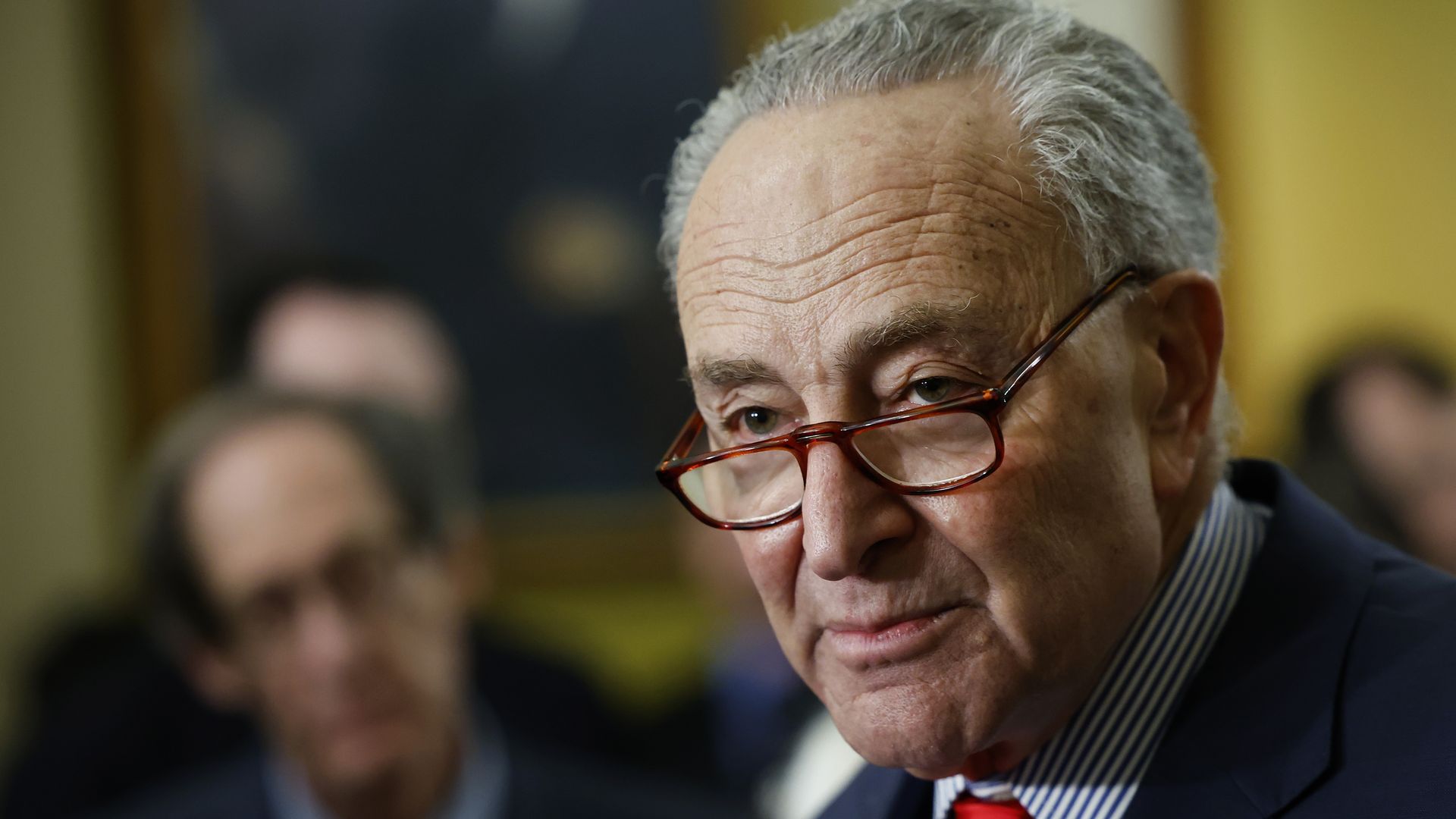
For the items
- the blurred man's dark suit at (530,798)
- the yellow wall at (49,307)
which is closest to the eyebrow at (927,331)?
the blurred man's dark suit at (530,798)

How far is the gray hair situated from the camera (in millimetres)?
1462

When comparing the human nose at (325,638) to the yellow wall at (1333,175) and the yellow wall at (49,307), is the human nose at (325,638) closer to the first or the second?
the yellow wall at (49,307)

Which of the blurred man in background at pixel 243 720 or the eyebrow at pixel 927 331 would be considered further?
the blurred man in background at pixel 243 720

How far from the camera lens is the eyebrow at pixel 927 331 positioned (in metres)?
1.39

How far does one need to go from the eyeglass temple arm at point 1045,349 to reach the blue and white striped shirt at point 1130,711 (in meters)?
0.33

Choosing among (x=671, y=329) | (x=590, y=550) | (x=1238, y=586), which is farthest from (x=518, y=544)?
(x=1238, y=586)

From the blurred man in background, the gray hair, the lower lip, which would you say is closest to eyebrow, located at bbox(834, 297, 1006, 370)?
the gray hair

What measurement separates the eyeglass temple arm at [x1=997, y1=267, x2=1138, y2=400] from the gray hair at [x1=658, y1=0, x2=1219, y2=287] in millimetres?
39

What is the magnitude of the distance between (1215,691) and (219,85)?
4695mm

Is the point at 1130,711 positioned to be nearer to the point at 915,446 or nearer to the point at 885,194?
the point at 915,446

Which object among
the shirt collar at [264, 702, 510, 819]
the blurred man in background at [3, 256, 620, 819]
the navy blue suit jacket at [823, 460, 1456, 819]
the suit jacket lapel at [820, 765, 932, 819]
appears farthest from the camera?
the blurred man in background at [3, 256, 620, 819]

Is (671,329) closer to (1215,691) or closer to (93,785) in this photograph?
(93,785)

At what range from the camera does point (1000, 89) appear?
4.84ft

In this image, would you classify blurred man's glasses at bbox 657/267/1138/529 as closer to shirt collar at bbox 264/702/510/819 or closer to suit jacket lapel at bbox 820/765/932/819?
suit jacket lapel at bbox 820/765/932/819
